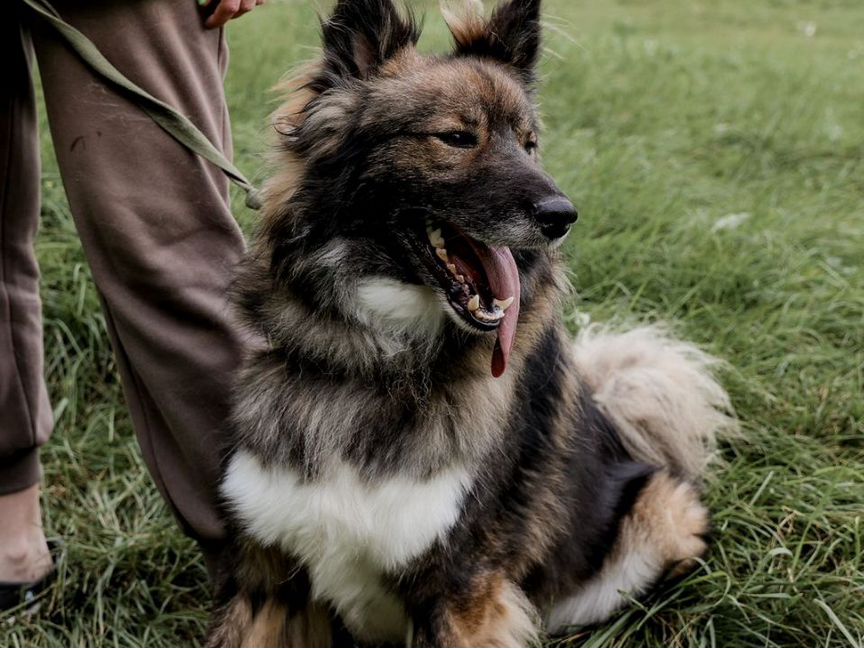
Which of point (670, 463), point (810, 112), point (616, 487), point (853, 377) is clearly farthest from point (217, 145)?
point (810, 112)

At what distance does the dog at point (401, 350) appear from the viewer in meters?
2.24

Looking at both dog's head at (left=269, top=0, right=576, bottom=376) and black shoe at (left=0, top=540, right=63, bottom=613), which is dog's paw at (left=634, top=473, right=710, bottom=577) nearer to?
dog's head at (left=269, top=0, right=576, bottom=376)

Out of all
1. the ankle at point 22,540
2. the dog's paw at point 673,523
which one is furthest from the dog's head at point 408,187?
the ankle at point 22,540

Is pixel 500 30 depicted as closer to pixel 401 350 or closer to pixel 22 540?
pixel 401 350

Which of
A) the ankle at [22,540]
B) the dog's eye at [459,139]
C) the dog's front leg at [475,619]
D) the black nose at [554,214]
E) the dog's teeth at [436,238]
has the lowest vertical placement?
the ankle at [22,540]

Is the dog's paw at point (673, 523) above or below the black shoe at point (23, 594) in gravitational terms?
above

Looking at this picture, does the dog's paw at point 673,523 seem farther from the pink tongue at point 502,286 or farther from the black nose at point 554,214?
the black nose at point 554,214

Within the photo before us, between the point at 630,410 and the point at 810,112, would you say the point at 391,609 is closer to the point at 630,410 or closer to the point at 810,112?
the point at 630,410

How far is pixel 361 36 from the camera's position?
7.80 feet

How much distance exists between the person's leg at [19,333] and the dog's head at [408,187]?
0.75 m

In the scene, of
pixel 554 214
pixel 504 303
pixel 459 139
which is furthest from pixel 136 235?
pixel 554 214

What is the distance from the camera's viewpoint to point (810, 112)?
21.6 feet

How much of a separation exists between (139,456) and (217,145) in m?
1.35

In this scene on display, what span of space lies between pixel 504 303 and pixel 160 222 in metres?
0.92
